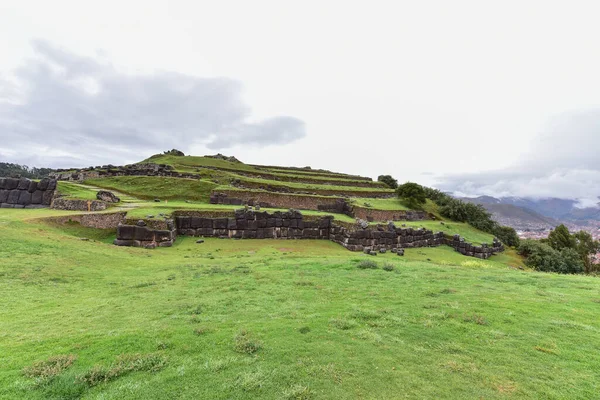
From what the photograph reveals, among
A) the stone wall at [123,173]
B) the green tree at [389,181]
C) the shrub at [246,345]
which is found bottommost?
the shrub at [246,345]

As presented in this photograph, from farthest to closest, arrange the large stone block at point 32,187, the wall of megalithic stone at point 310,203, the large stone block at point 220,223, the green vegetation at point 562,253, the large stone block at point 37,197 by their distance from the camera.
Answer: the wall of megalithic stone at point 310,203
the green vegetation at point 562,253
the large stone block at point 220,223
the large stone block at point 37,197
the large stone block at point 32,187

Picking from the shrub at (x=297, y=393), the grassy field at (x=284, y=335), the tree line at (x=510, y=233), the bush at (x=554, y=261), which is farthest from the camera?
the tree line at (x=510, y=233)

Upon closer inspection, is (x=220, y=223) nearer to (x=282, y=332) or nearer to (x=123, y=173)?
(x=282, y=332)

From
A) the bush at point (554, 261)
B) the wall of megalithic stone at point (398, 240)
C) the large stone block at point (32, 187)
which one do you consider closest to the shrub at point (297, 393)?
the wall of megalithic stone at point (398, 240)

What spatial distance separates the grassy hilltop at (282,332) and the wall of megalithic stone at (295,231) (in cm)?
885

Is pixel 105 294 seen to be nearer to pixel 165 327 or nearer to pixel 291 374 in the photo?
pixel 165 327

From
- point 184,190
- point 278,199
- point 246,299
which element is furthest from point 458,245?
point 184,190

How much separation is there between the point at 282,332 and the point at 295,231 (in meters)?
17.7

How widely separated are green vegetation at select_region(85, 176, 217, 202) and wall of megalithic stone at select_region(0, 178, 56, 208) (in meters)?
8.24

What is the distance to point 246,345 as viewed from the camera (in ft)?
15.6

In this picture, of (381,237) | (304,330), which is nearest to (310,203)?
(381,237)

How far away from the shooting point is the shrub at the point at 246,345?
4645mm

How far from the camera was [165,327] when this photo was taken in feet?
18.2

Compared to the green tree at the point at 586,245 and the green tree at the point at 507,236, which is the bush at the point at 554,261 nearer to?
the green tree at the point at 507,236
